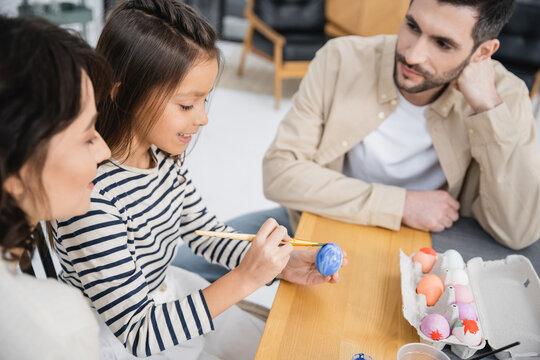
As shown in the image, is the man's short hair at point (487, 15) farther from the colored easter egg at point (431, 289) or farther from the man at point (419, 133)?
the colored easter egg at point (431, 289)

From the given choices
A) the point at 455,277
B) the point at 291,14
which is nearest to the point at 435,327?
the point at 455,277

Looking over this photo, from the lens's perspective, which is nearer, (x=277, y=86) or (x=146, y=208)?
(x=146, y=208)

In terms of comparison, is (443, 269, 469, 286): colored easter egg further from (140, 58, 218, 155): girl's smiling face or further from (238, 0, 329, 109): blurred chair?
(238, 0, 329, 109): blurred chair

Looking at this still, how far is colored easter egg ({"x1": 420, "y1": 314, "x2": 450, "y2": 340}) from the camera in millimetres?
845

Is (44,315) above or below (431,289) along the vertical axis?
above

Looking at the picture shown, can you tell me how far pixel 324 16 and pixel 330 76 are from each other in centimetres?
309

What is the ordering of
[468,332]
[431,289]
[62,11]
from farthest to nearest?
[62,11] → [431,289] → [468,332]

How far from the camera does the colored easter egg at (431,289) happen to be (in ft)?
3.12

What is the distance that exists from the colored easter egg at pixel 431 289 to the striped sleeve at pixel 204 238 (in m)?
0.44

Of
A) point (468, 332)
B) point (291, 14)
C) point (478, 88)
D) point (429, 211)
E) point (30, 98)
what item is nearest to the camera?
point (30, 98)

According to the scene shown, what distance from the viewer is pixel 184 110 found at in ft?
3.20

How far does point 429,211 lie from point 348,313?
1.44 feet

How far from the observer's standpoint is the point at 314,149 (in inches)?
58.7

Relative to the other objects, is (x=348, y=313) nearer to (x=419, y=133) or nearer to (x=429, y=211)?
(x=429, y=211)
